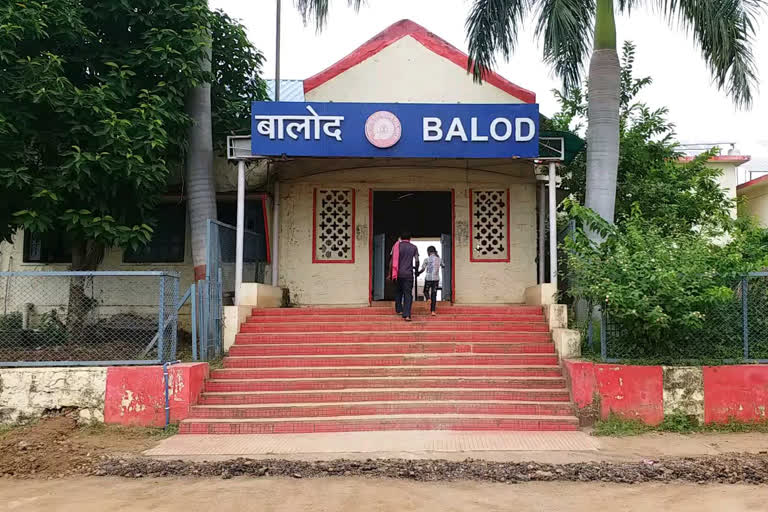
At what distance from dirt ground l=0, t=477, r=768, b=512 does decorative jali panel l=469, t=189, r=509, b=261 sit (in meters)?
7.21

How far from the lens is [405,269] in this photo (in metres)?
10.7

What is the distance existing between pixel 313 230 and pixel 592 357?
240 inches

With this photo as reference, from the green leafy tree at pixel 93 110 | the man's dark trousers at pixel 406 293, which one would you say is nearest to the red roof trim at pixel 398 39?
the green leafy tree at pixel 93 110

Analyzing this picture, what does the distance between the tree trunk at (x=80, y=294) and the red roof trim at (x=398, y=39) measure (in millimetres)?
4934

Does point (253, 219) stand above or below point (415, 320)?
above

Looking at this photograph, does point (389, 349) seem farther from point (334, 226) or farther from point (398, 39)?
point (398, 39)

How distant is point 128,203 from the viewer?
10.2 metres

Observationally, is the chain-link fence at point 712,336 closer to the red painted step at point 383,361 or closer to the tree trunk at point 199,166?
the red painted step at point 383,361

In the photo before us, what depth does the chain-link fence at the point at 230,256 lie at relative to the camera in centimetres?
1007

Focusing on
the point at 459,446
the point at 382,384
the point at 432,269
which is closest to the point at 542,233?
the point at 432,269

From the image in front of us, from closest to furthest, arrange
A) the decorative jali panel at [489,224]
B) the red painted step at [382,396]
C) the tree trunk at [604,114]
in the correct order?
the red painted step at [382,396] → the tree trunk at [604,114] → the decorative jali panel at [489,224]

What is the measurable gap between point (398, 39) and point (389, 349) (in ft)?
21.0

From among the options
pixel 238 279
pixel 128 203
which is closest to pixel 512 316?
pixel 238 279

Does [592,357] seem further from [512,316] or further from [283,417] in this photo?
[283,417]
